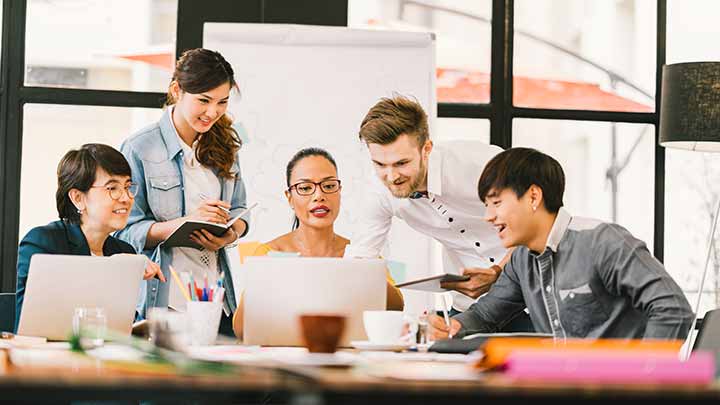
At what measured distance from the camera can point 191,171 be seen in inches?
172

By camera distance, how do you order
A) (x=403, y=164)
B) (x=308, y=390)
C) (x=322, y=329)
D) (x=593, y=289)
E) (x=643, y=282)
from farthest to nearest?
(x=403, y=164), (x=593, y=289), (x=643, y=282), (x=322, y=329), (x=308, y=390)

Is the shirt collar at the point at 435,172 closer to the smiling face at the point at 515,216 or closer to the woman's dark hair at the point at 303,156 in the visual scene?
the woman's dark hair at the point at 303,156

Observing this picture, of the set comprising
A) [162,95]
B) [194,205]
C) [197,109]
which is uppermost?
[162,95]

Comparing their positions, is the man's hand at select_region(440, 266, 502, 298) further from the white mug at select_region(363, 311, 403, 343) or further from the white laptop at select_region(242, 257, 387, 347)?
the white mug at select_region(363, 311, 403, 343)

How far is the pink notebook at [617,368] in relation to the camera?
1323 mm

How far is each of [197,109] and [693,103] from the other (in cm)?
207

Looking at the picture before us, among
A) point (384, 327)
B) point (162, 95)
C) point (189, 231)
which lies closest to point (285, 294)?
point (384, 327)

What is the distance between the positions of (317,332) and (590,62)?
11.8 feet

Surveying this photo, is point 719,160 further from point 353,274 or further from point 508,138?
point 353,274

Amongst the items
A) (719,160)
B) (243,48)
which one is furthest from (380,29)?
(719,160)

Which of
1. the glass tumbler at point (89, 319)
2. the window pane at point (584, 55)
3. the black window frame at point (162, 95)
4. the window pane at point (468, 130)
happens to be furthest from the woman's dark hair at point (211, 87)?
the glass tumbler at point (89, 319)

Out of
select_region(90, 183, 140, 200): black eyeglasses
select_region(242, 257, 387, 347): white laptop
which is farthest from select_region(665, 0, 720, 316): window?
select_region(242, 257, 387, 347): white laptop

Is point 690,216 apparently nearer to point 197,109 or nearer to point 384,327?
point 197,109

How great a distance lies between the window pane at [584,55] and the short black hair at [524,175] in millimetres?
2245
